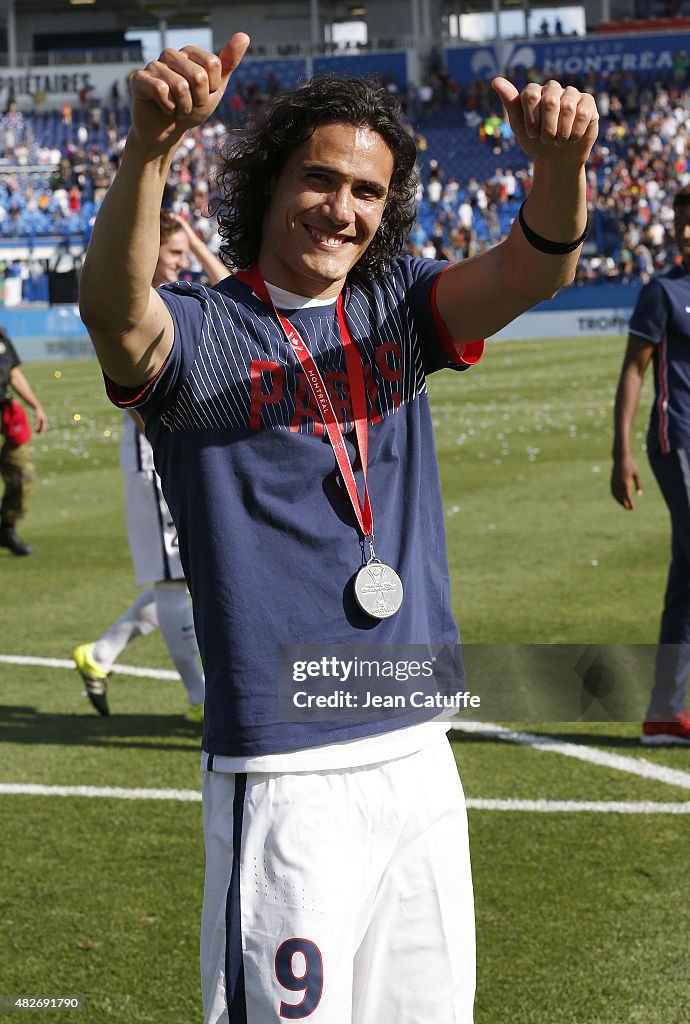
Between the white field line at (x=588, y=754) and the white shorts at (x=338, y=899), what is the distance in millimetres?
2994

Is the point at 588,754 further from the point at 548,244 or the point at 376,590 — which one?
the point at 548,244

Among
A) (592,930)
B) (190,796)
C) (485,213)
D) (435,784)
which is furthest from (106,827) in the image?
(485,213)

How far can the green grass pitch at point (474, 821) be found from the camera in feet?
13.4

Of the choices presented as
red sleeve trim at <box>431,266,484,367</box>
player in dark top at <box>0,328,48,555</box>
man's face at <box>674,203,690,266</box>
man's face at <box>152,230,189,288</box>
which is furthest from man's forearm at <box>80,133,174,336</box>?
player in dark top at <box>0,328,48,555</box>

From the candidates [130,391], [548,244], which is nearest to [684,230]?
[548,244]

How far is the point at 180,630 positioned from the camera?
21.1 feet

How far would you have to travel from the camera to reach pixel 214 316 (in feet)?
8.11

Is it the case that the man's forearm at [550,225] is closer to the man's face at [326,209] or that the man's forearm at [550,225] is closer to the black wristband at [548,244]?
the black wristband at [548,244]

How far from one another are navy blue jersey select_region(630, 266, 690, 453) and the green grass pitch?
4.52 feet

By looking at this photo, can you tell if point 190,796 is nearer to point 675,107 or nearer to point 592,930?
point 592,930

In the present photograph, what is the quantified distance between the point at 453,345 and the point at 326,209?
36 cm

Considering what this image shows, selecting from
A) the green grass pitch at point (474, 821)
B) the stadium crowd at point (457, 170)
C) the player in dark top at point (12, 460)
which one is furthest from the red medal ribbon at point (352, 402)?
the stadium crowd at point (457, 170)

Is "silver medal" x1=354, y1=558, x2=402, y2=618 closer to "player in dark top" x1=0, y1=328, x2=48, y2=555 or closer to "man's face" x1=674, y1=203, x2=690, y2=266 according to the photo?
"man's face" x1=674, y1=203, x2=690, y2=266

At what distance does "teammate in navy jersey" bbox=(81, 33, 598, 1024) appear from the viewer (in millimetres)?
2338
